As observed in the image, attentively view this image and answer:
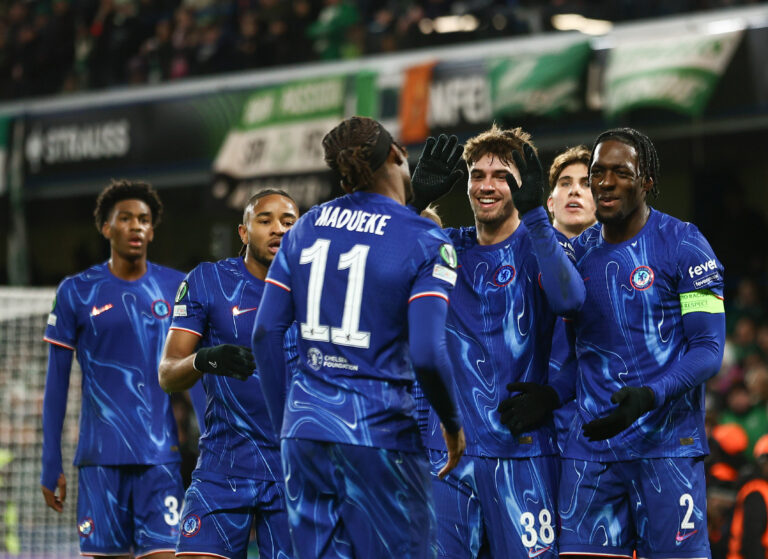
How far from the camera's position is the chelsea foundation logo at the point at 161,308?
681 centimetres

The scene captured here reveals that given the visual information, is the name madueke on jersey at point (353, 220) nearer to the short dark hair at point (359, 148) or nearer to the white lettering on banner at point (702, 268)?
the short dark hair at point (359, 148)

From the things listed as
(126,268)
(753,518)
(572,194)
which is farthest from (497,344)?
(753,518)

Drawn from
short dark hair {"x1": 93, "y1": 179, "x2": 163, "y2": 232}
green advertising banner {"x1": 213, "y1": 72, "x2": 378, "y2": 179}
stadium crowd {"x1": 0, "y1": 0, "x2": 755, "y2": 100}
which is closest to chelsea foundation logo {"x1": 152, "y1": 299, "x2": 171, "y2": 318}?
short dark hair {"x1": 93, "y1": 179, "x2": 163, "y2": 232}

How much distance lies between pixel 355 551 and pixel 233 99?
13640 mm

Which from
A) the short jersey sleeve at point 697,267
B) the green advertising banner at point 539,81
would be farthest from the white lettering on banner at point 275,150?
the short jersey sleeve at point 697,267

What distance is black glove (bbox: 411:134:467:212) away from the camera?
513 cm

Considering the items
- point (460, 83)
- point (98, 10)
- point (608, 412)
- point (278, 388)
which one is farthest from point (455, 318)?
point (98, 10)

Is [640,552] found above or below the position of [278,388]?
below

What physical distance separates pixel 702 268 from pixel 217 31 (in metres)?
14.4

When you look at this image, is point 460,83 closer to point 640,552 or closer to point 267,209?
point 267,209

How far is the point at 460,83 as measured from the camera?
14938 millimetres

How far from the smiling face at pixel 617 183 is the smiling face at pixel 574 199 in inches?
39.8

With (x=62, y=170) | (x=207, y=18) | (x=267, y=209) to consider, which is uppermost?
(x=207, y=18)

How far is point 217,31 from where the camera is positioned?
60.1ft
